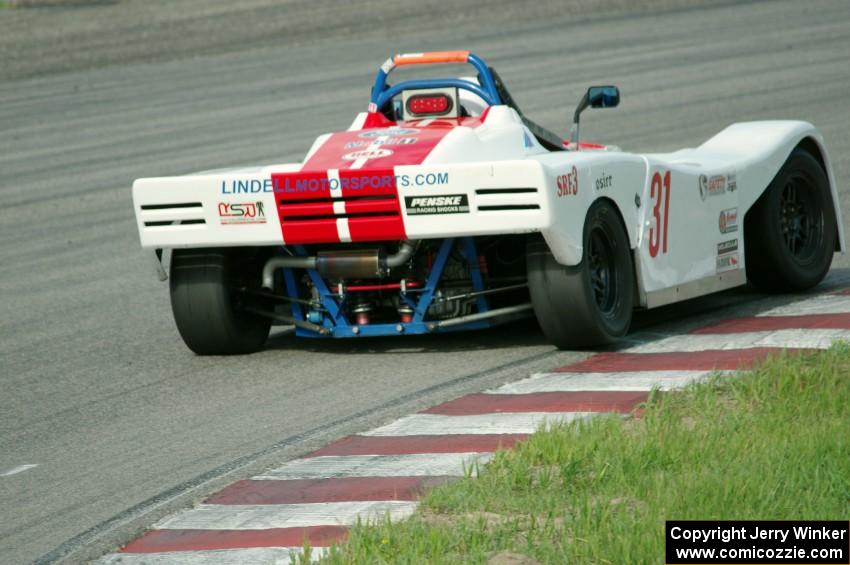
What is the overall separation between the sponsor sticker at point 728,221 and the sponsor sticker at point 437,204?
193 cm

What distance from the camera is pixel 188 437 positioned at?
21.4 ft

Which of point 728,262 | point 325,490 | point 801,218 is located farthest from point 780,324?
point 325,490

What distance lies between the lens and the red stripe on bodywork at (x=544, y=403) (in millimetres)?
6398

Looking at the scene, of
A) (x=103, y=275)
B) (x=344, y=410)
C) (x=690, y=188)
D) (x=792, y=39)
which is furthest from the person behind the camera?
(x=792, y=39)

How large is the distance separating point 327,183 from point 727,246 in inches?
95.3

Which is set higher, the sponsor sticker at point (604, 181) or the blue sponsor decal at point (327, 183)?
the blue sponsor decal at point (327, 183)

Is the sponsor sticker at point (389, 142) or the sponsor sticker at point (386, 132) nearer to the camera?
the sponsor sticker at point (389, 142)

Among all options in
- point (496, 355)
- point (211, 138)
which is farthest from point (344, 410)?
point (211, 138)

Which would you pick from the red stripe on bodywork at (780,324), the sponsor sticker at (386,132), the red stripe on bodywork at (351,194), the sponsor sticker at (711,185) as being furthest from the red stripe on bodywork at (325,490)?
the sponsor sticker at (711,185)

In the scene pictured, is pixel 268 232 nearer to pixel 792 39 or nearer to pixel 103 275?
pixel 103 275

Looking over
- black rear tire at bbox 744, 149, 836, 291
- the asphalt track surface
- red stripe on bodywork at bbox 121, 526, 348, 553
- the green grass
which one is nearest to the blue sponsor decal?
the asphalt track surface

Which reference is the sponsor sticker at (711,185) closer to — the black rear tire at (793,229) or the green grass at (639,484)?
the black rear tire at (793,229)

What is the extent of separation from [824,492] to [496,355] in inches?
122

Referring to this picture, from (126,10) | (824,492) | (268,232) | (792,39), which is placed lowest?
(824,492)
